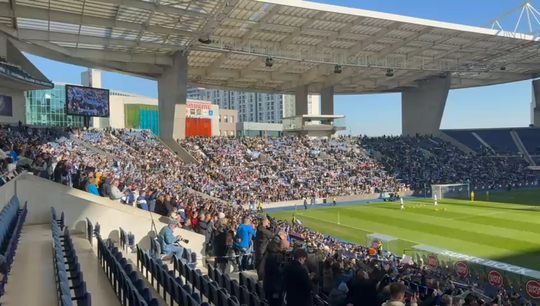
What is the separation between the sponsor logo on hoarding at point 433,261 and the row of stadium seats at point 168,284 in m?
9.22

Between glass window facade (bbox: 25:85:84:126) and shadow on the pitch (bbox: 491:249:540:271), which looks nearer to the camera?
shadow on the pitch (bbox: 491:249:540:271)

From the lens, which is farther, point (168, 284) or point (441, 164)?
point (441, 164)

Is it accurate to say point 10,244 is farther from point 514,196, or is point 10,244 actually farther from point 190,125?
point 190,125

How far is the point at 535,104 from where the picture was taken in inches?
2365

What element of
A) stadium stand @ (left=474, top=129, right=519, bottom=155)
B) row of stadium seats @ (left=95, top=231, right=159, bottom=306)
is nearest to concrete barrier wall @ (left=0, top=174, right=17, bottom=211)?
row of stadium seats @ (left=95, top=231, right=159, bottom=306)

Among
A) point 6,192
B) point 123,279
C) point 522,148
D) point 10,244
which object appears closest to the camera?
point 123,279

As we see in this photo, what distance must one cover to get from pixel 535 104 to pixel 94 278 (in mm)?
65431

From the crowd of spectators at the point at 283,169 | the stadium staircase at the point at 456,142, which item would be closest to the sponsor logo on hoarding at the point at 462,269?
the crowd of spectators at the point at 283,169

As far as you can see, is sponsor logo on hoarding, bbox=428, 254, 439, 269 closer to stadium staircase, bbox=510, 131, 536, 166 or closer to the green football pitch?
the green football pitch

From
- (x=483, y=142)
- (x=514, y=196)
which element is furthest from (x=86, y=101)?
(x=483, y=142)

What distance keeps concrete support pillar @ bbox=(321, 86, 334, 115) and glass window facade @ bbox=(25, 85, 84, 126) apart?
37914mm

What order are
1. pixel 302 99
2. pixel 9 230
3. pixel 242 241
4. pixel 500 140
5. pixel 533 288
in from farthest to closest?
pixel 500 140 < pixel 302 99 < pixel 533 288 < pixel 242 241 < pixel 9 230

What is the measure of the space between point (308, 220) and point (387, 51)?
1902 centimetres

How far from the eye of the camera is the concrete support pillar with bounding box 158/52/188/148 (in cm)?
3862
